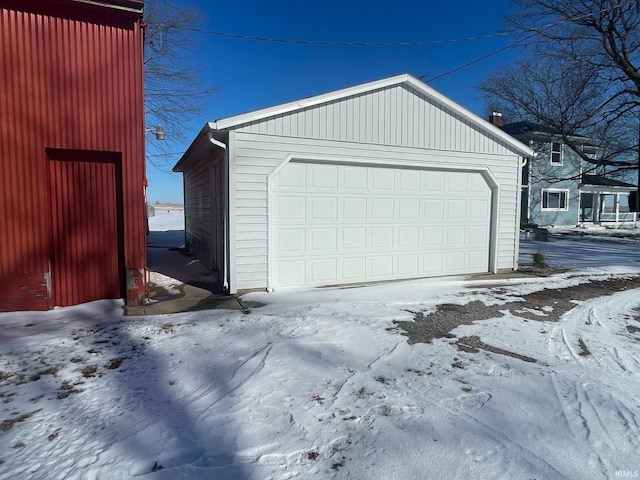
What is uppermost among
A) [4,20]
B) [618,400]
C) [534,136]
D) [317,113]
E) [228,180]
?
[534,136]

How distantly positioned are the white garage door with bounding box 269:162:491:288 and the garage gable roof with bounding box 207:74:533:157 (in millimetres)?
981

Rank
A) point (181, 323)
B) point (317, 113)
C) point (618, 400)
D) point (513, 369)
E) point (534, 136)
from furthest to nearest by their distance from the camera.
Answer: point (534, 136) → point (317, 113) → point (181, 323) → point (513, 369) → point (618, 400)

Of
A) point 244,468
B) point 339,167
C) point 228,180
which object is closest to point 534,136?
point 339,167

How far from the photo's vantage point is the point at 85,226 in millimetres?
5809

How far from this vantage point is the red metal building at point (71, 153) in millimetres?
5289

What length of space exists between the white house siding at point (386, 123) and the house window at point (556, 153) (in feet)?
58.2

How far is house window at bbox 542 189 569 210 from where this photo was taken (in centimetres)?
2336

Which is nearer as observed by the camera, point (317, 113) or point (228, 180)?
point (228, 180)

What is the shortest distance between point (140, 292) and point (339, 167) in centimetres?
402

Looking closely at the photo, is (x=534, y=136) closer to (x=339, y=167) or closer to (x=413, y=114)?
(x=413, y=114)

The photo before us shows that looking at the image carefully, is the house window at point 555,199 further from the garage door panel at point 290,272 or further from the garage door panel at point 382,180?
the garage door panel at point 290,272

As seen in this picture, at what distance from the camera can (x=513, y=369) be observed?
12.1 feet

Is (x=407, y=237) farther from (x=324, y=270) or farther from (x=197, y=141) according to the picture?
(x=197, y=141)

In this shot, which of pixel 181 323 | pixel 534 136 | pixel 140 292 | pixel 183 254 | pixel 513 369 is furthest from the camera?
pixel 534 136
